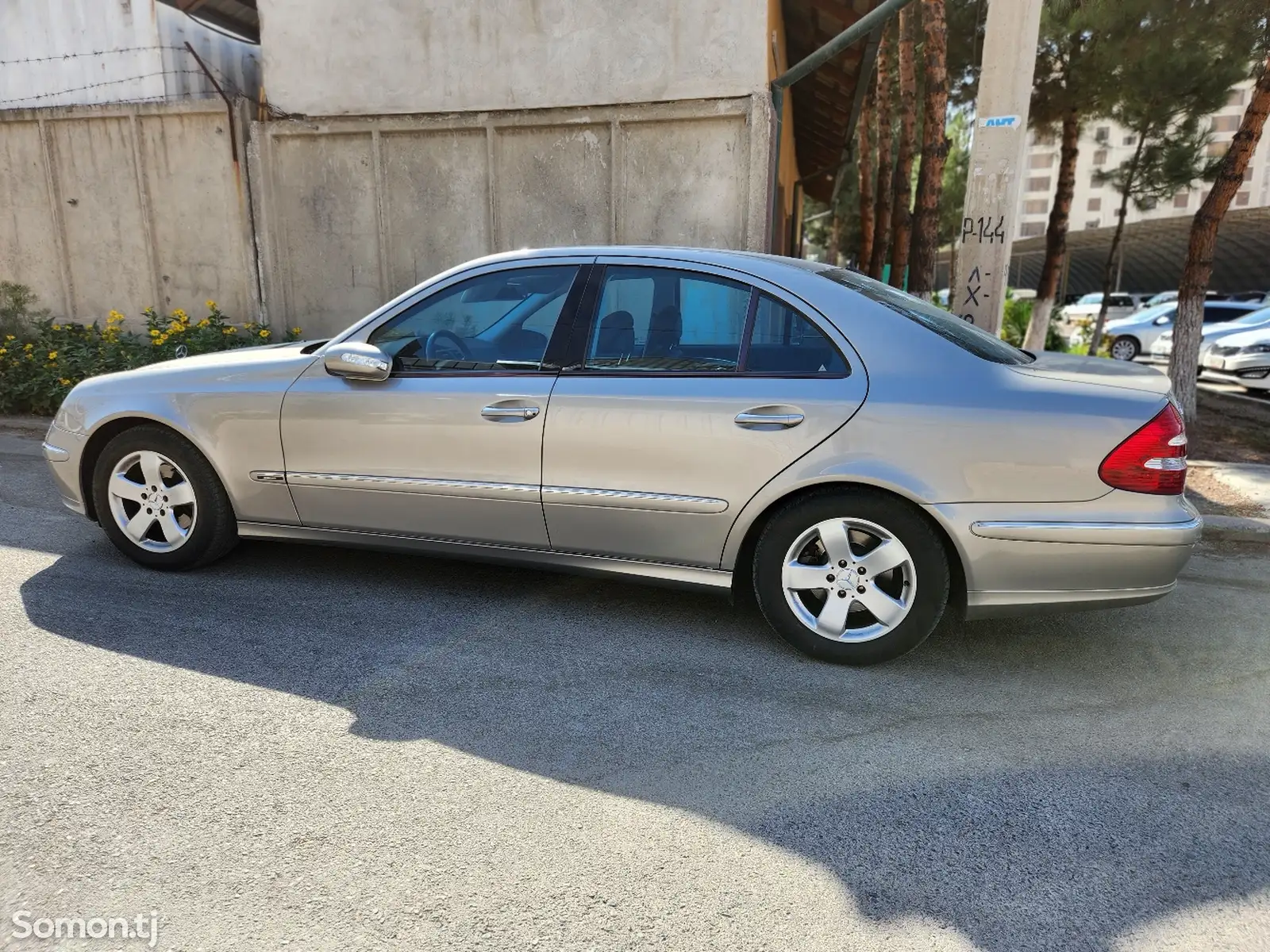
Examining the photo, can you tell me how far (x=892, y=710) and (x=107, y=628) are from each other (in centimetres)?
319

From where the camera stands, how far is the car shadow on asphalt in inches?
95.0

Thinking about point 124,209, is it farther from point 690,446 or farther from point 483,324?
point 690,446

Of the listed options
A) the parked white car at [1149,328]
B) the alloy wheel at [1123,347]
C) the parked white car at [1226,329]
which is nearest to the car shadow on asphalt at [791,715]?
the parked white car at [1226,329]

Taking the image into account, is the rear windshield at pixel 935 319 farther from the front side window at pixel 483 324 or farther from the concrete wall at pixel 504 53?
the concrete wall at pixel 504 53

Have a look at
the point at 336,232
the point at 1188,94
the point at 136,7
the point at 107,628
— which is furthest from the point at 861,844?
the point at 1188,94

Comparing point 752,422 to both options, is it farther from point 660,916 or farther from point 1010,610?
point 660,916

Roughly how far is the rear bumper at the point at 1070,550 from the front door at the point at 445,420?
1.71m

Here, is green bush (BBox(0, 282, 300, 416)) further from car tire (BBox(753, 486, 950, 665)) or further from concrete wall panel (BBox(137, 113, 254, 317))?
car tire (BBox(753, 486, 950, 665))

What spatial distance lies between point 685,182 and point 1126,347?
17106 millimetres

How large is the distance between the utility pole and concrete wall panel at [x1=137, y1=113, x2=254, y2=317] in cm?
697

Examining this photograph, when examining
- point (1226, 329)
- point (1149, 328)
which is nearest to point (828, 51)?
point (1226, 329)

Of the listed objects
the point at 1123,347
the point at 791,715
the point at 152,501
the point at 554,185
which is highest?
the point at 554,185

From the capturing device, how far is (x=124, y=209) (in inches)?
372

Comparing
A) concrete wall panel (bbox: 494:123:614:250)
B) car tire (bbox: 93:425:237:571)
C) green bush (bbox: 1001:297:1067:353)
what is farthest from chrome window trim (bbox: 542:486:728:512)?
green bush (bbox: 1001:297:1067:353)
